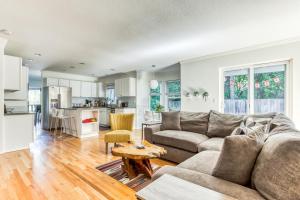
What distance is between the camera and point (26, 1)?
2049 millimetres

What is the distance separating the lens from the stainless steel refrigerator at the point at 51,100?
609cm

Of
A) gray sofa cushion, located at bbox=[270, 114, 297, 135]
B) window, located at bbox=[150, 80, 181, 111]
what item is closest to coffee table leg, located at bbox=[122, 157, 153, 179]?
gray sofa cushion, located at bbox=[270, 114, 297, 135]

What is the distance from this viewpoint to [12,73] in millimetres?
3881

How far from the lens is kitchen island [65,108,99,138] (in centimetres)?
493

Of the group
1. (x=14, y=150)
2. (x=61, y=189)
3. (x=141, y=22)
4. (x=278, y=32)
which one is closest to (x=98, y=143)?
(x=14, y=150)

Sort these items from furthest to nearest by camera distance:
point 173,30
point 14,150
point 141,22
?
point 14,150, point 173,30, point 141,22

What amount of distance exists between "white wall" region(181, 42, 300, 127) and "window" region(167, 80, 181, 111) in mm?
1078

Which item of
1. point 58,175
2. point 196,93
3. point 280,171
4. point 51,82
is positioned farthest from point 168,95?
point 280,171

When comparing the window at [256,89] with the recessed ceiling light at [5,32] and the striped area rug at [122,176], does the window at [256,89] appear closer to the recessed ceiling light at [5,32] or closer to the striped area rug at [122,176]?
the striped area rug at [122,176]

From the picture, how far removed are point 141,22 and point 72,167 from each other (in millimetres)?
2770

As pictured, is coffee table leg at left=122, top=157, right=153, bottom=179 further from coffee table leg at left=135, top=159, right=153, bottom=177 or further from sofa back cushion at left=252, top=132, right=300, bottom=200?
sofa back cushion at left=252, top=132, right=300, bottom=200

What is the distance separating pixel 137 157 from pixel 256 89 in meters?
3.69

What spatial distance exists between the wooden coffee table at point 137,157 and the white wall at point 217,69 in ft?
9.63

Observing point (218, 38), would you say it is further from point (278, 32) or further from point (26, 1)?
point (26, 1)
